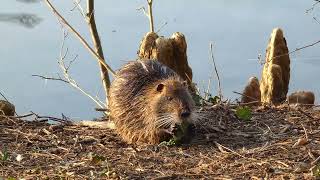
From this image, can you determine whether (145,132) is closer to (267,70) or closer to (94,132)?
(94,132)

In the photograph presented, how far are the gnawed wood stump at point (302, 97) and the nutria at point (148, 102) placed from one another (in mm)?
2715

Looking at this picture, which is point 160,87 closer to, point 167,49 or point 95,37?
point 167,49

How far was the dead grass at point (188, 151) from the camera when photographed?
6305 millimetres

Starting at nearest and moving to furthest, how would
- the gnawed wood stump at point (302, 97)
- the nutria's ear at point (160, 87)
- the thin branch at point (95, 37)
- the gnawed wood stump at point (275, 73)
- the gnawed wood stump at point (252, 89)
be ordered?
1. the nutria's ear at point (160, 87)
2. the gnawed wood stump at point (302, 97)
3. the gnawed wood stump at point (275, 73)
4. the gnawed wood stump at point (252, 89)
5. the thin branch at point (95, 37)

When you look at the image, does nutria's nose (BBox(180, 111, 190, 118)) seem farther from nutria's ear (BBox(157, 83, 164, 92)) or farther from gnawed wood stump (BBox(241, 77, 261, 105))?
gnawed wood stump (BBox(241, 77, 261, 105))

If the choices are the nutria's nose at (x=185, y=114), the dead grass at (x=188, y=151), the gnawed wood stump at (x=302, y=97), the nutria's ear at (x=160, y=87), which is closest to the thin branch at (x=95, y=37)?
the dead grass at (x=188, y=151)

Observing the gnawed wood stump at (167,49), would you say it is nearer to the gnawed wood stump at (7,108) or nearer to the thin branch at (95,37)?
the thin branch at (95,37)

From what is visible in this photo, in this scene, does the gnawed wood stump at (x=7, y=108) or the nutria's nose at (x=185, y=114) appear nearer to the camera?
the nutria's nose at (x=185, y=114)

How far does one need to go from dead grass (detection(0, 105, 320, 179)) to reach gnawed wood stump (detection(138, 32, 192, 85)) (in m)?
1.44

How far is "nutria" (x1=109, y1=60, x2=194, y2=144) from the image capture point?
7488 mm

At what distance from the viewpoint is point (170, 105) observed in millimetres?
7492

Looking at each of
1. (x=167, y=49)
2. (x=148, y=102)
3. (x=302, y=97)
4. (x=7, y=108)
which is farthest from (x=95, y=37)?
(x=148, y=102)

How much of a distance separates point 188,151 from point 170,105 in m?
0.53

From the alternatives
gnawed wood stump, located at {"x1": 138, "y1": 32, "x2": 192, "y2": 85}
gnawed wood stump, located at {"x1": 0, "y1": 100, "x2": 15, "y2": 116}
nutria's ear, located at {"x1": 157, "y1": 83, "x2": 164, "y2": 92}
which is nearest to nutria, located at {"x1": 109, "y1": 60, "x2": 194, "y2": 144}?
nutria's ear, located at {"x1": 157, "y1": 83, "x2": 164, "y2": 92}
